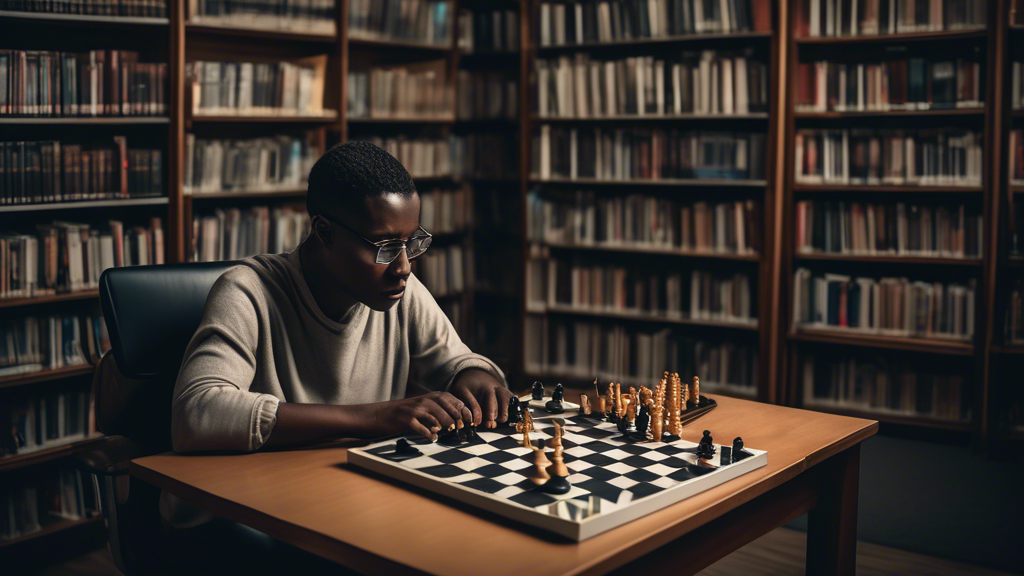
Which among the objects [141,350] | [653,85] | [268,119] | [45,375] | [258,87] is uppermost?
[653,85]

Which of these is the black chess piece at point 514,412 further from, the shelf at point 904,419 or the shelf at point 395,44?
the shelf at point 395,44

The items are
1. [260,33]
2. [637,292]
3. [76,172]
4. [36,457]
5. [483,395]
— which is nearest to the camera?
[483,395]

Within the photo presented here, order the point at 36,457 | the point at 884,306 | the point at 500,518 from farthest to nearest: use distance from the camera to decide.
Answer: the point at 884,306 → the point at 36,457 → the point at 500,518

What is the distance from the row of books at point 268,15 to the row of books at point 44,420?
4.54ft

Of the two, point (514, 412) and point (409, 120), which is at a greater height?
point (409, 120)

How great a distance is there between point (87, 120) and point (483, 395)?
2243 mm

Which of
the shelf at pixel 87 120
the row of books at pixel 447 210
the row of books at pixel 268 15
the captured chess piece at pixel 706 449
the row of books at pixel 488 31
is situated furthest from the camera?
the row of books at pixel 488 31

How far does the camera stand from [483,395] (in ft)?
5.49

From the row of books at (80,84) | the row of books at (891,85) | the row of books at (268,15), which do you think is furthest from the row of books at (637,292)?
the row of books at (80,84)

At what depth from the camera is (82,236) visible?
3.26 metres

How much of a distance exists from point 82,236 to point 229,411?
218 centimetres

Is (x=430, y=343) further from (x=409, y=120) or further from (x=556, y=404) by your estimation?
(x=409, y=120)

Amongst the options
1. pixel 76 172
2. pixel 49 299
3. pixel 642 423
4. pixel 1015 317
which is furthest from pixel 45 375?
pixel 1015 317

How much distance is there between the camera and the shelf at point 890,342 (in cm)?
390
